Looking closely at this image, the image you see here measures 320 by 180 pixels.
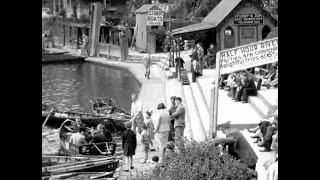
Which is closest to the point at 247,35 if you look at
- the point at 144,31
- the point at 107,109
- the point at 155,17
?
the point at 155,17

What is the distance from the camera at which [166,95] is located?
66.3 ft

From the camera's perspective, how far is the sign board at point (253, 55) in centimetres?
880

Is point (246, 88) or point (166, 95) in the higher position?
point (246, 88)

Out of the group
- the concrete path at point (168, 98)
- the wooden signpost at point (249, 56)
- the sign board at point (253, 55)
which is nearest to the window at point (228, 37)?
the concrete path at point (168, 98)

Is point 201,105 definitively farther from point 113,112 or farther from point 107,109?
point 107,109

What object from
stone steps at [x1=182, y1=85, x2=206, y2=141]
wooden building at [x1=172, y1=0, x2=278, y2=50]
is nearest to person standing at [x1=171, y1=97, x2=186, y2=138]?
stone steps at [x1=182, y1=85, x2=206, y2=141]

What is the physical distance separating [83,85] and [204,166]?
893 inches

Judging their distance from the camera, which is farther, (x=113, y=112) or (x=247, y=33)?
(x=247, y=33)

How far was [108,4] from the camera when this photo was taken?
144 feet

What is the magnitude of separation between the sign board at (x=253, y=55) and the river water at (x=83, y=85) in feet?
29.2

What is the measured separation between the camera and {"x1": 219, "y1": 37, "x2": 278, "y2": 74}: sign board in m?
8.80

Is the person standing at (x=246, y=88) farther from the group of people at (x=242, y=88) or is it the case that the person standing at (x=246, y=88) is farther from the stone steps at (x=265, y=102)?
the stone steps at (x=265, y=102)
